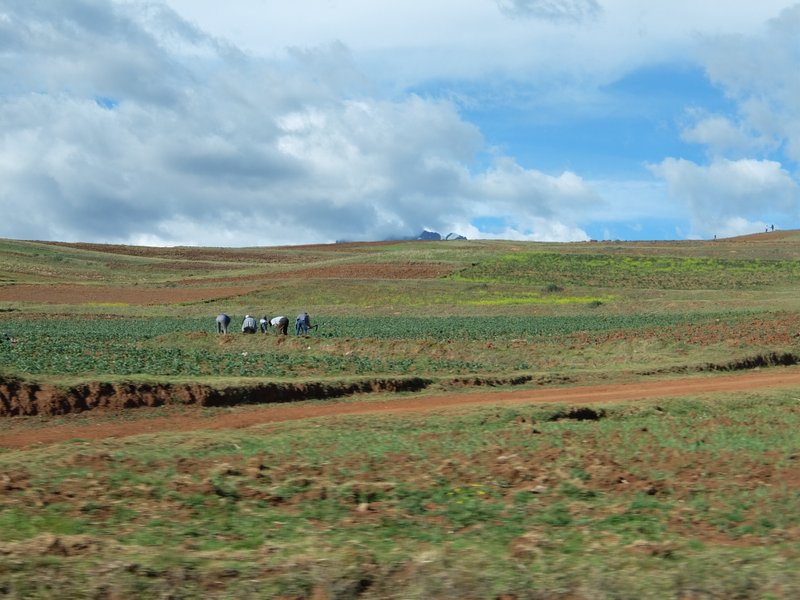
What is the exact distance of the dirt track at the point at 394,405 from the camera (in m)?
19.9

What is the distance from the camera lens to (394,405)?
2400 centimetres

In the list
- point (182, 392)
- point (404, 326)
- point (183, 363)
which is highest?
point (404, 326)

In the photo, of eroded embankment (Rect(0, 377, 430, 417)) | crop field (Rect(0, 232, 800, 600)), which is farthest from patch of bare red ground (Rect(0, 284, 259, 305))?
eroded embankment (Rect(0, 377, 430, 417))

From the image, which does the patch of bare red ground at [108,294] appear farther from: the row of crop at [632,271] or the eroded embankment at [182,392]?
the eroded embankment at [182,392]

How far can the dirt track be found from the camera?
19875 millimetres

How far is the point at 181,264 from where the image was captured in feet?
378

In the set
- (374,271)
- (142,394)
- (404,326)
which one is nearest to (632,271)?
(374,271)

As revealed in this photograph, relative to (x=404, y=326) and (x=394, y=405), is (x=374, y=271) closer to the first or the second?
(x=404, y=326)

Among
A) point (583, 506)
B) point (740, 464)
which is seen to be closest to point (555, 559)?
→ point (583, 506)

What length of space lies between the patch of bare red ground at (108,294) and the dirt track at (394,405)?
4841 centimetres

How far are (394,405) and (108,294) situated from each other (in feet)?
190

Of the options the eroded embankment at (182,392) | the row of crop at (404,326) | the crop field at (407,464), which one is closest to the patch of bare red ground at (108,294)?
the row of crop at (404,326)

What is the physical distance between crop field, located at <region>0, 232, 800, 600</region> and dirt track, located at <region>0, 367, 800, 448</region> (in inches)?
5.4

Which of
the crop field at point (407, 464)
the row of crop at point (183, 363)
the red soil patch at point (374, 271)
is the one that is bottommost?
the crop field at point (407, 464)
